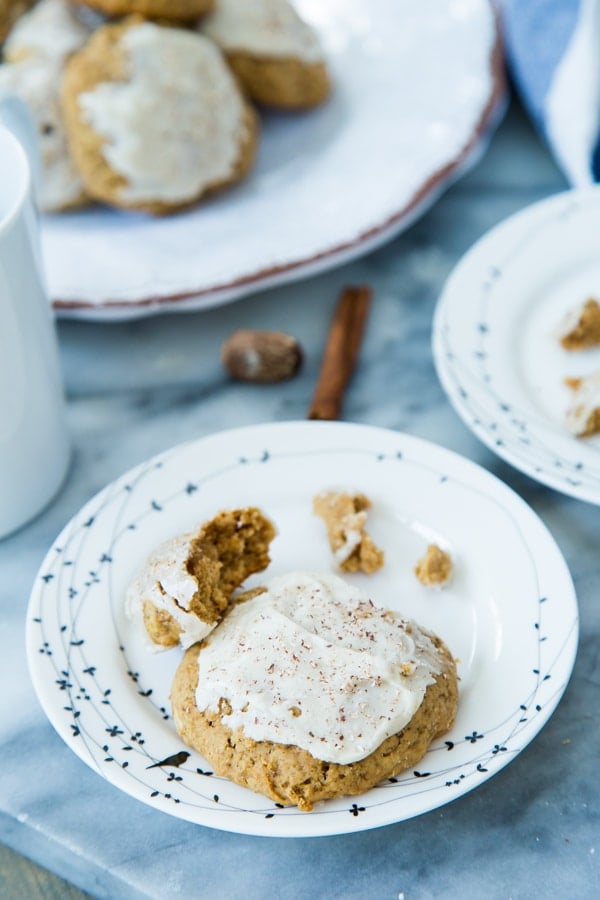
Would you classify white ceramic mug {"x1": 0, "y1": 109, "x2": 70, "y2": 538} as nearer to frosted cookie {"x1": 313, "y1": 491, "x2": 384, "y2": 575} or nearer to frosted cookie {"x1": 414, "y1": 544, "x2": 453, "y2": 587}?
frosted cookie {"x1": 313, "y1": 491, "x2": 384, "y2": 575}

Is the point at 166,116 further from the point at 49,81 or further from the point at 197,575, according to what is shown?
the point at 197,575

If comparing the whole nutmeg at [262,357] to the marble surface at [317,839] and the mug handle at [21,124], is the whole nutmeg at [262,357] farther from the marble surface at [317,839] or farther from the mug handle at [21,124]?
the mug handle at [21,124]

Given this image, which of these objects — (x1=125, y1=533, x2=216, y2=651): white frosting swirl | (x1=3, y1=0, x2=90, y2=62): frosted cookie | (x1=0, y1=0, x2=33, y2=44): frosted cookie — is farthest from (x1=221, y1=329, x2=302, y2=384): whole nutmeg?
(x1=0, y1=0, x2=33, y2=44): frosted cookie

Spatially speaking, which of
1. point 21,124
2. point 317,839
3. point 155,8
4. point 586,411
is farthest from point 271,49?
point 317,839

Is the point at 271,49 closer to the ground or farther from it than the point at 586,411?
farther from it

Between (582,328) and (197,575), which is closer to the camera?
(197,575)

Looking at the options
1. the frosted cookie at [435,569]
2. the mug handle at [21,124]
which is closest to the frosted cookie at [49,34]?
the mug handle at [21,124]

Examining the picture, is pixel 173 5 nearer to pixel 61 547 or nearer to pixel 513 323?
pixel 513 323
